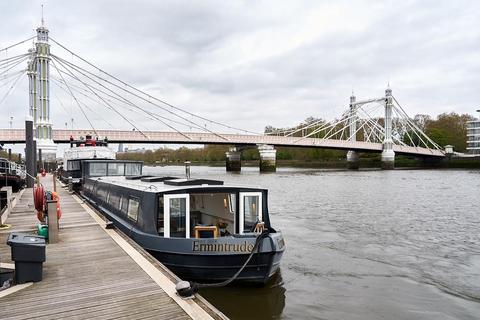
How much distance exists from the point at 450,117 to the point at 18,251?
106 m

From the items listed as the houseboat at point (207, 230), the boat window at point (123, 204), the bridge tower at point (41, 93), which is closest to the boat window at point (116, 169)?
the boat window at point (123, 204)

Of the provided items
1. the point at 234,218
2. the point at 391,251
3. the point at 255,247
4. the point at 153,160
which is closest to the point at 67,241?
the point at 234,218

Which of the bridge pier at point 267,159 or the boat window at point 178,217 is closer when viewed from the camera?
the boat window at point 178,217

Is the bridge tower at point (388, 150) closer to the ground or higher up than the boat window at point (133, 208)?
higher up

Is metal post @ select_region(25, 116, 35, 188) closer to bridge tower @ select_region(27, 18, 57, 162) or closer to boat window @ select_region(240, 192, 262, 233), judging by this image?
boat window @ select_region(240, 192, 262, 233)

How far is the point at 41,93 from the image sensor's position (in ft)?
187

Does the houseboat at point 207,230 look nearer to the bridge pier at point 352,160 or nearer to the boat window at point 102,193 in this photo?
the boat window at point 102,193

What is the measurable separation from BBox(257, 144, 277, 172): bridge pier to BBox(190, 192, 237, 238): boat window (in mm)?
58483

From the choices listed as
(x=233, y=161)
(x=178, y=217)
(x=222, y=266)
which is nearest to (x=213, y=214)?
(x=178, y=217)

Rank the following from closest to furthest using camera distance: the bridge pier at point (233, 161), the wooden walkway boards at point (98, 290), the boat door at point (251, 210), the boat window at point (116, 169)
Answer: the wooden walkway boards at point (98, 290)
the boat door at point (251, 210)
the boat window at point (116, 169)
the bridge pier at point (233, 161)

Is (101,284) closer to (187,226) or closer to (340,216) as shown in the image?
(187,226)

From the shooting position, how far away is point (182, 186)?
9.61 m

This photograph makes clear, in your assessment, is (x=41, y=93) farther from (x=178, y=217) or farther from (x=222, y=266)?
(x=222, y=266)

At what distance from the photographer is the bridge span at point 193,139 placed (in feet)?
186
